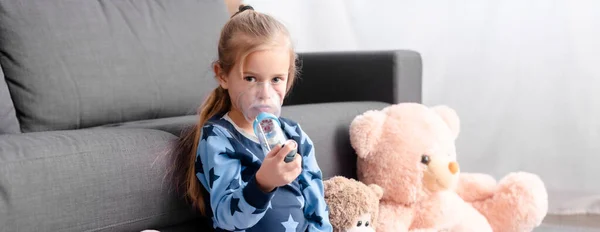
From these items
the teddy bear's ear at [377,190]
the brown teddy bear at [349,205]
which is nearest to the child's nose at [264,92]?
the brown teddy bear at [349,205]

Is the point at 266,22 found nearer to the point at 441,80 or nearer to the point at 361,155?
the point at 361,155

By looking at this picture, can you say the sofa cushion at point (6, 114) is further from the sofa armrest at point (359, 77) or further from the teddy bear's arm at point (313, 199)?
the sofa armrest at point (359, 77)

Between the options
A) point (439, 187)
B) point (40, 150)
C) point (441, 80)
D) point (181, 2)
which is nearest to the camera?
point (40, 150)

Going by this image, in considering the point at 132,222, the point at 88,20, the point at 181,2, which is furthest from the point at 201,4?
the point at 132,222

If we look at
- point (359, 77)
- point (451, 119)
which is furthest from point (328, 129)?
point (359, 77)

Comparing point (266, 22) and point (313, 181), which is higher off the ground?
point (266, 22)

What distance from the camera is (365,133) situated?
1.78 metres

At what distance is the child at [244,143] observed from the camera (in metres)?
1.28

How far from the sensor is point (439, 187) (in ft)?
5.79

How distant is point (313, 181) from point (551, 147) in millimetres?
1357

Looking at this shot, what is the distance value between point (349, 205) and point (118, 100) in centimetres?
64

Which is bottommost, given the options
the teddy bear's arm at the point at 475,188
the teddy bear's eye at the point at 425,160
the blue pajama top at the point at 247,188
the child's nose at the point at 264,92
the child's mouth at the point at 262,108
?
the teddy bear's arm at the point at 475,188

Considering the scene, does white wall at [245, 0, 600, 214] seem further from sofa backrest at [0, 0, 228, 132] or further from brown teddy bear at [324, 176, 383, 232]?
brown teddy bear at [324, 176, 383, 232]

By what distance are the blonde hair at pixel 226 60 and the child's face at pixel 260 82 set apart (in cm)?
2
